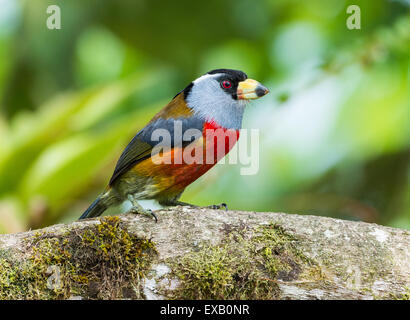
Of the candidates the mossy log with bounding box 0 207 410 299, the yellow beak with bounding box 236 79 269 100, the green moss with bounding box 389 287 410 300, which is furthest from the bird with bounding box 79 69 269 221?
the green moss with bounding box 389 287 410 300

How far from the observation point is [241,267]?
247 centimetres

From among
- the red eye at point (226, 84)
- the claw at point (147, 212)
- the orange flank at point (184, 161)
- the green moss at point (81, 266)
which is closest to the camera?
the green moss at point (81, 266)

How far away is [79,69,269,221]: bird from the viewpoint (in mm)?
3281

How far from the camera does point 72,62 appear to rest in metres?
6.10

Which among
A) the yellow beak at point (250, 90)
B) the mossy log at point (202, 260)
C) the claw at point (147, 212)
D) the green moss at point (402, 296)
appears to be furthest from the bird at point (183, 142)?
the green moss at point (402, 296)

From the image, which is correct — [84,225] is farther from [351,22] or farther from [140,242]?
[351,22]

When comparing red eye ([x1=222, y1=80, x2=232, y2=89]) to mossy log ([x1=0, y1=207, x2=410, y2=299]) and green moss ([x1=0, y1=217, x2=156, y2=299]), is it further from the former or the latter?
green moss ([x1=0, y1=217, x2=156, y2=299])

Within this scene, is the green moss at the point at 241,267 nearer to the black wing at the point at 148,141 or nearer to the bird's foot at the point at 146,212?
the bird's foot at the point at 146,212

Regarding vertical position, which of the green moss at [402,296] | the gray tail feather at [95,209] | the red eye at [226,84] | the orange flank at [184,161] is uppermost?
the red eye at [226,84]

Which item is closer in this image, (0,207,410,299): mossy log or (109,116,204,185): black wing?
(0,207,410,299): mossy log

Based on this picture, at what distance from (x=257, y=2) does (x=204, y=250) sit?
3.83 m

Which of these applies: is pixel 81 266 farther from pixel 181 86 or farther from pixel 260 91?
pixel 181 86

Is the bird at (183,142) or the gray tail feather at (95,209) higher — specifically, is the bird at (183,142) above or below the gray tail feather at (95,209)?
above

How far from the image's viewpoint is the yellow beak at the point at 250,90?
11.6ft
